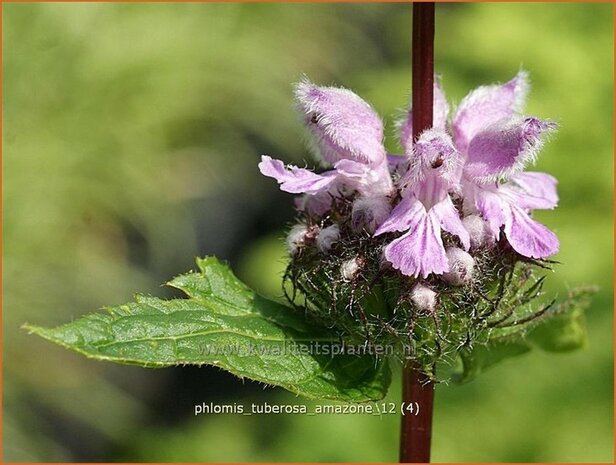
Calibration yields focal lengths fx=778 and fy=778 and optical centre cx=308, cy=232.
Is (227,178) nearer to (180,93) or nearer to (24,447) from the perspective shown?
(180,93)

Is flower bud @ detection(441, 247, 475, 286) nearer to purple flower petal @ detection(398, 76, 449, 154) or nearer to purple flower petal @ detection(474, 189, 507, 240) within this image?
purple flower petal @ detection(474, 189, 507, 240)

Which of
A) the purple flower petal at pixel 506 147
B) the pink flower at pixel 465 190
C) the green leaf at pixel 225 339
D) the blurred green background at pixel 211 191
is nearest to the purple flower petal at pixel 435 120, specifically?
the pink flower at pixel 465 190

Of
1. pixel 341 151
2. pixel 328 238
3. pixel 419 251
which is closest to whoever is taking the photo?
pixel 419 251

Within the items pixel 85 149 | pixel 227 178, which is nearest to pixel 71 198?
pixel 85 149

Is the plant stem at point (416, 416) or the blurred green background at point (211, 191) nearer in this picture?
the plant stem at point (416, 416)

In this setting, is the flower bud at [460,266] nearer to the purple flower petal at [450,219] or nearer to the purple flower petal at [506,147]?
the purple flower petal at [450,219]

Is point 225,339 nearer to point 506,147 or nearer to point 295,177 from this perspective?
point 295,177

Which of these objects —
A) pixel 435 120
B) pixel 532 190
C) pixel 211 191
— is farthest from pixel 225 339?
pixel 211 191
